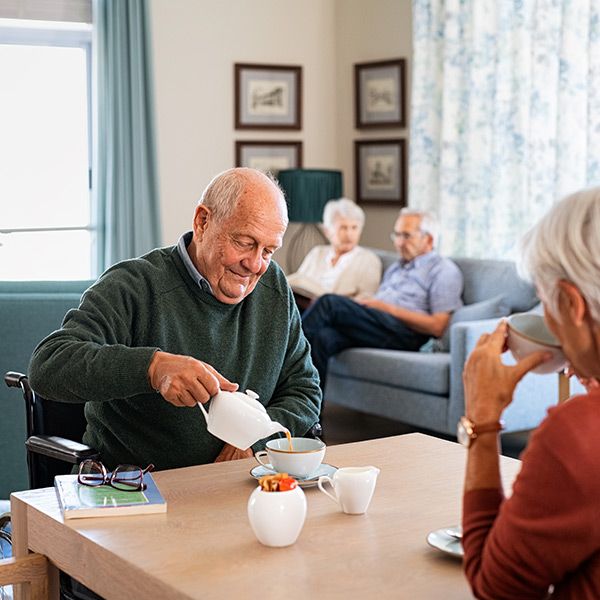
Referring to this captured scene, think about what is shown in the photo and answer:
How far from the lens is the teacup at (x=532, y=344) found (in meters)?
1.46

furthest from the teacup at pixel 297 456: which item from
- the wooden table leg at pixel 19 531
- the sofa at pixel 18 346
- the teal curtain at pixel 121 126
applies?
the teal curtain at pixel 121 126

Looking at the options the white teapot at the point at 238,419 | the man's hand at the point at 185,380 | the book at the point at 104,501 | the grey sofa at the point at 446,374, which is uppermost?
the man's hand at the point at 185,380

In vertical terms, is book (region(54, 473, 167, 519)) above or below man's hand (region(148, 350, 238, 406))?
below

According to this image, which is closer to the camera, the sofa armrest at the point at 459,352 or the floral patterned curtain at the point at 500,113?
the sofa armrest at the point at 459,352

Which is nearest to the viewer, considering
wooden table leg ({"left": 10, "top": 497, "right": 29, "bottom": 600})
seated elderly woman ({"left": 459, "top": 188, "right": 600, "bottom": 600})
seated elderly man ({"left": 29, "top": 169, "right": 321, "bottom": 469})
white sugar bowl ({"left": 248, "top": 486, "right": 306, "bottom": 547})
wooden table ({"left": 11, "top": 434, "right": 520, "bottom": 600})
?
seated elderly woman ({"left": 459, "top": 188, "right": 600, "bottom": 600})

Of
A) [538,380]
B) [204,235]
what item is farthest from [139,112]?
[204,235]

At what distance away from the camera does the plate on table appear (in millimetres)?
1653

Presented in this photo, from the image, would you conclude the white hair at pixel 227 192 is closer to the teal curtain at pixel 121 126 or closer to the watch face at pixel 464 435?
the watch face at pixel 464 435

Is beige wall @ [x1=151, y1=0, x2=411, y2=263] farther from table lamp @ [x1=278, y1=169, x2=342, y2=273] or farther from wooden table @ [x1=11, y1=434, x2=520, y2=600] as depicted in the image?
wooden table @ [x1=11, y1=434, x2=520, y2=600]

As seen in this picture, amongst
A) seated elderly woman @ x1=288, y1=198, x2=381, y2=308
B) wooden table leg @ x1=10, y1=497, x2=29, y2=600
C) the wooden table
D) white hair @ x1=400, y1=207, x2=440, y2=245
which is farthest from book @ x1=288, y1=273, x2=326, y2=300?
wooden table leg @ x1=10, y1=497, x2=29, y2=600

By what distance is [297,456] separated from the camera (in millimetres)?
2029

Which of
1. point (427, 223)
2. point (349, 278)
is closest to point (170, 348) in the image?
point (427, 223)

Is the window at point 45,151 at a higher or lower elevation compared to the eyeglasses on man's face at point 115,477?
higher

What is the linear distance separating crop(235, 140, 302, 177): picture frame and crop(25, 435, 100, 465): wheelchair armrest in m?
4.75
